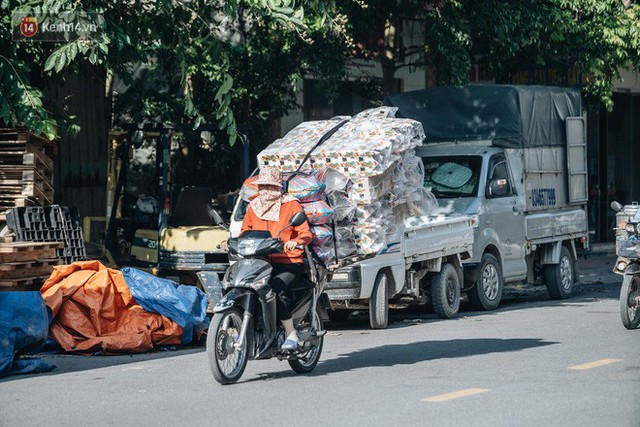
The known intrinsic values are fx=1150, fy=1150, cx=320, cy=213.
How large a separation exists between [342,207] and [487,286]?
603 cm

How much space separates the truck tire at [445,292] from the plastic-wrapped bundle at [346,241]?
4399 mm

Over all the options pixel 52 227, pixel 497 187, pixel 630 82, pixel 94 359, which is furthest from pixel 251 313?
pixel 630 82

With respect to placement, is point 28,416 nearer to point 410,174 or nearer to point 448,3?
point 410,174

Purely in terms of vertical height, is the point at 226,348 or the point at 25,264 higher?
the point at 25,264

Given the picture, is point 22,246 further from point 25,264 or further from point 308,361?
point 308,361

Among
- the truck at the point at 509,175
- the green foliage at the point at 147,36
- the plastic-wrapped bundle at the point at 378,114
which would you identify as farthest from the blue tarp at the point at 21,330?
the truck at the point at 509,175

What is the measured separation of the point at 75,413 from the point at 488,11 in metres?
13.0

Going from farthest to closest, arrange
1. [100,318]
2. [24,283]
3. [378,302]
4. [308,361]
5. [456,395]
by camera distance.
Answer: [378,302]
[24,283]
[100,318]
[308,361]
[456,395]

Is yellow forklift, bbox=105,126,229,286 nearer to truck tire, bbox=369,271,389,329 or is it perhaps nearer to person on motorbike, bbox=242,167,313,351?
truck tire, bbox=369,271,389,329

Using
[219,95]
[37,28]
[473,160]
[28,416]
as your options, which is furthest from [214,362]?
[473,160]

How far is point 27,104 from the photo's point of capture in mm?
13062

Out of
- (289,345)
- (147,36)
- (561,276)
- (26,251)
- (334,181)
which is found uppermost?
(147,36)

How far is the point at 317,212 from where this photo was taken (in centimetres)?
1073

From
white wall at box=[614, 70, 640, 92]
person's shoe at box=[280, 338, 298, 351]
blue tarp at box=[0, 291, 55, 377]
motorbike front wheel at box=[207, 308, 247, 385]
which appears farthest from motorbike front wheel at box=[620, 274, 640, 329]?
white wall at box=[614, 70, 640, 92]
